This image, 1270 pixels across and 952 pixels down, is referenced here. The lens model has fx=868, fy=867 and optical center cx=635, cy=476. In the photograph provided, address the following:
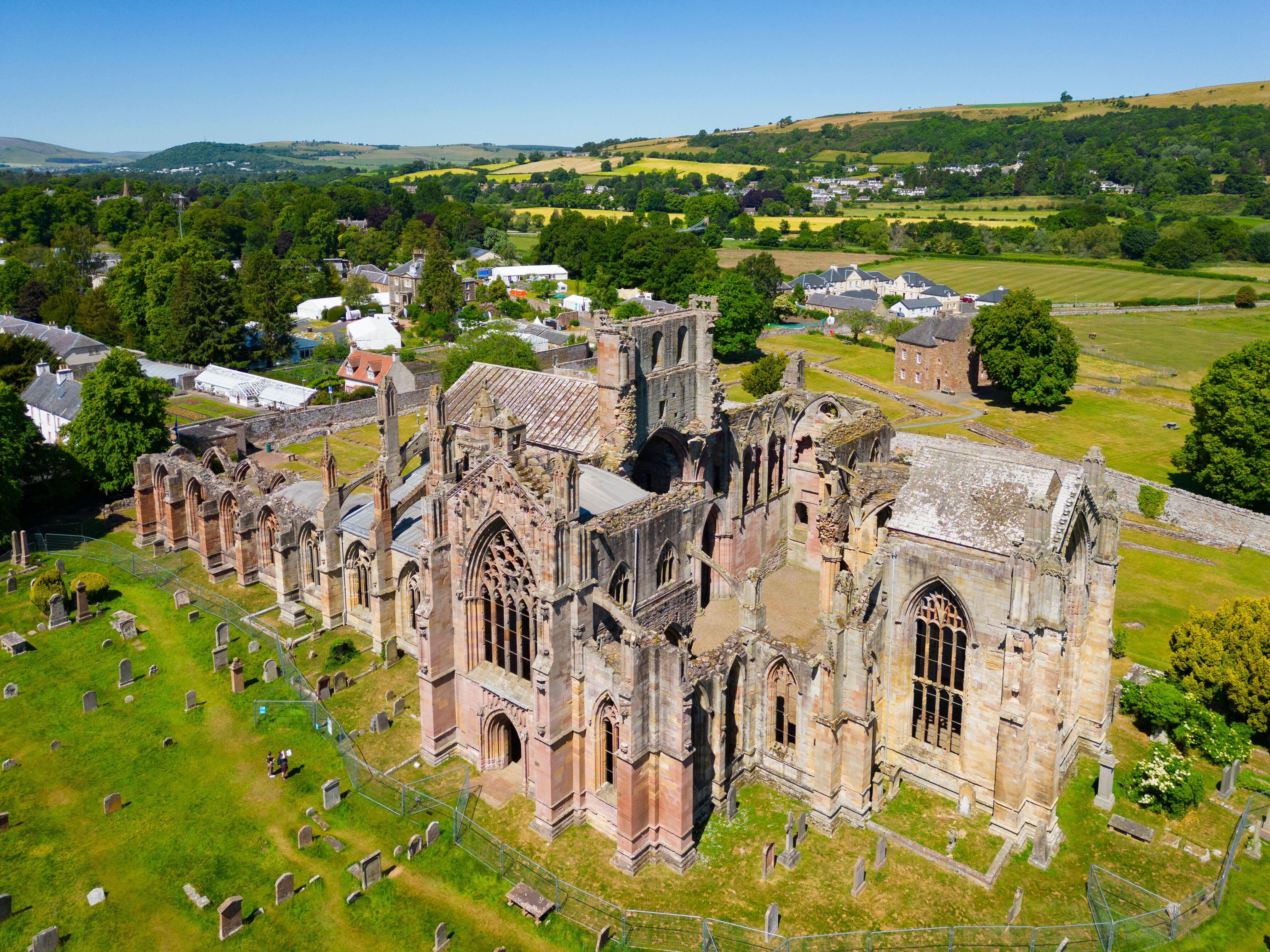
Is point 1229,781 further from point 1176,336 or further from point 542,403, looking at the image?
point 1176,336

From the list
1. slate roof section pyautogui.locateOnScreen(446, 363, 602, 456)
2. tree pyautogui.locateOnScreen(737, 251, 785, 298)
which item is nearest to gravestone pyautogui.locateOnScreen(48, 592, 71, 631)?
slate roof section pyautogui.locateOnScreen(446, 363, 602, 456)

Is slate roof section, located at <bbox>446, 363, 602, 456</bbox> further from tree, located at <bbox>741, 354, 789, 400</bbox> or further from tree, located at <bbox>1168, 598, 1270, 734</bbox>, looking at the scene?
tree, located at <bbox>741, 354, 789, 400</bbox>

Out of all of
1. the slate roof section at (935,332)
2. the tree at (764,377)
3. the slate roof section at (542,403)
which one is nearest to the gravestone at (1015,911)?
the slate roof section at (542,403)

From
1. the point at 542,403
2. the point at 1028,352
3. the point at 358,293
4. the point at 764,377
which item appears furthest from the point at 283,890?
the point at 358,293

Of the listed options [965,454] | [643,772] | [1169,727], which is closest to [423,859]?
[643,772]

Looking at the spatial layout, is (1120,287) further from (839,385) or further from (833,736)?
(833,736)
